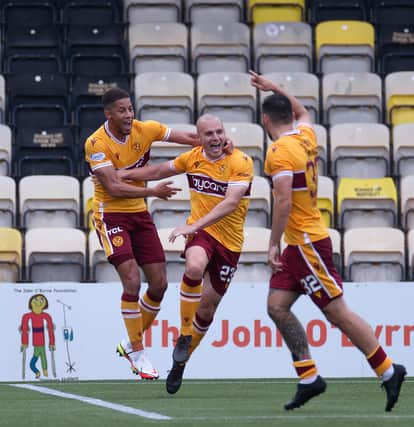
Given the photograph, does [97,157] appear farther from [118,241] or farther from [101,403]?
[101,403]

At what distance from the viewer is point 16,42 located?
16.5m

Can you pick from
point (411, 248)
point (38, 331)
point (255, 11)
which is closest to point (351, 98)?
point (255, 11)

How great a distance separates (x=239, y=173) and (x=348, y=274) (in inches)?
→ 172

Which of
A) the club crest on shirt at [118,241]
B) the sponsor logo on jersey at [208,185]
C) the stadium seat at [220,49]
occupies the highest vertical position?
the stadium seat at [220,49]

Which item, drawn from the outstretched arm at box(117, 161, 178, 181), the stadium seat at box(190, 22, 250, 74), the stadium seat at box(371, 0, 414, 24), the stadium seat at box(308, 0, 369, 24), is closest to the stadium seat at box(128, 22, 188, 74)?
the stadium seat at box(190, 22, 250, 74)

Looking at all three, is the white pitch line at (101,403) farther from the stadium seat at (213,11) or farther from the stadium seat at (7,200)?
the stadium seat at (213,11)

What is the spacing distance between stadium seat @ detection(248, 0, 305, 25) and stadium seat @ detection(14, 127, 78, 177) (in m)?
3.40

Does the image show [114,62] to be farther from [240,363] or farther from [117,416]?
[117,416]

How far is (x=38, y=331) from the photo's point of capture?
1222cm

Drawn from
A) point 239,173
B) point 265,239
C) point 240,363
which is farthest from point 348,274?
point 239,173

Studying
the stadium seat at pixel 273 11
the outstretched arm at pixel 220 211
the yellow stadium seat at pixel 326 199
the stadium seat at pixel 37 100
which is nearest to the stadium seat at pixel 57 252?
the stadium seat at pixel 37 100

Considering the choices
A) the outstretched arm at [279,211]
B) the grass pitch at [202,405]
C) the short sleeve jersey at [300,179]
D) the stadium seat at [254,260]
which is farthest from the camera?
the stadium seat at [254,260]

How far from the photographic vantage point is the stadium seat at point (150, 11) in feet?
55.4

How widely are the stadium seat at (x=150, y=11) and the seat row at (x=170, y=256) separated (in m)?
4.08
